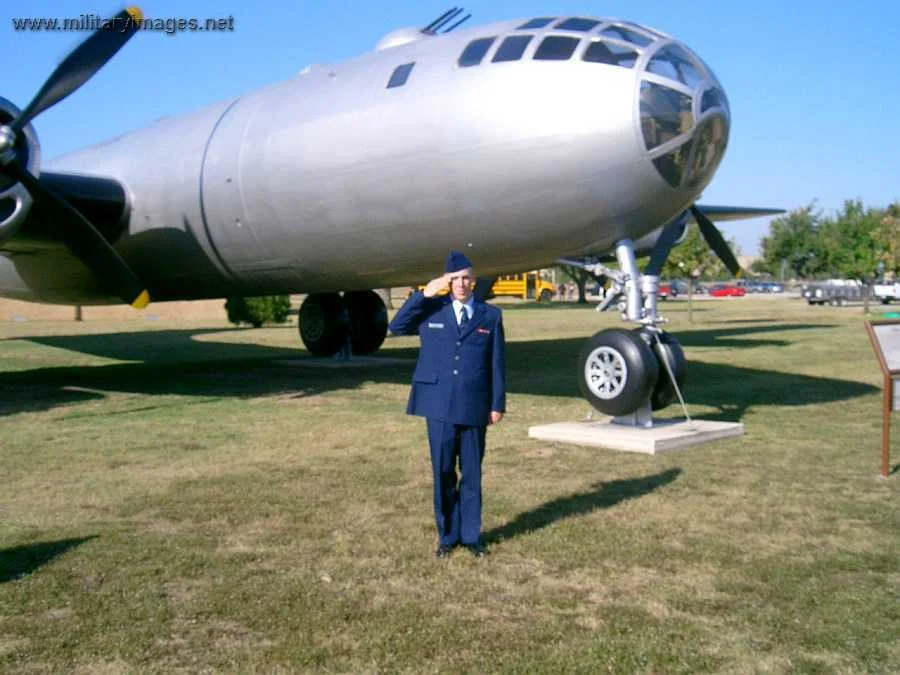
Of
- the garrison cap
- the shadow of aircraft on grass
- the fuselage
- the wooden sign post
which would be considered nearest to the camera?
the garrison cap

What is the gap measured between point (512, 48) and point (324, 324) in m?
10.1

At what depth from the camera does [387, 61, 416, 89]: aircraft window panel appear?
1148 cm

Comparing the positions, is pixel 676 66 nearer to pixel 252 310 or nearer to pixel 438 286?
pixel 438 286

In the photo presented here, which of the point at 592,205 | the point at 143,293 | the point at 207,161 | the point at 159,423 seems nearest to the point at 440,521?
the point at 592,205

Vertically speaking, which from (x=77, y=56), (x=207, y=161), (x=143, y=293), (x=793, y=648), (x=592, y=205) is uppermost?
(x=77, y=56)

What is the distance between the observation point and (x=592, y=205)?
10.4m

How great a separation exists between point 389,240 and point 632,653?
8.33 meters

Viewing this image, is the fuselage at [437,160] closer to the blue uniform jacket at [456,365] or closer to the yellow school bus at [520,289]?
the blue uniform jacket at [456,365]

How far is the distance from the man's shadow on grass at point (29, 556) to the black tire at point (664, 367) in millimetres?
6174

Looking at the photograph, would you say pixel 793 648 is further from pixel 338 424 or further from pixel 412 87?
pixel 412 87

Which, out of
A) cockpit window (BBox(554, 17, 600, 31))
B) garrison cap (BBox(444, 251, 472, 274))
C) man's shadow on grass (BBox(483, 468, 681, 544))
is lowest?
man's shadow on grass (BBox(483, 468, 681, 544))

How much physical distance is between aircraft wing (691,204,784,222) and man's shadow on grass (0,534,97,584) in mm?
21182

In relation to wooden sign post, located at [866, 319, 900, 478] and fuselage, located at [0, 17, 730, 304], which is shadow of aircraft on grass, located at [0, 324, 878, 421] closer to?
fuselage, located at [0, 17, 730, 304]

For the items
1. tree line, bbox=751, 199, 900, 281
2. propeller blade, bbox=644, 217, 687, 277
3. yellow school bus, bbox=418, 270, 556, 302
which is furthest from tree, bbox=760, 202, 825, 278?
propeller blade, bbox=644, 217, 687, 277
